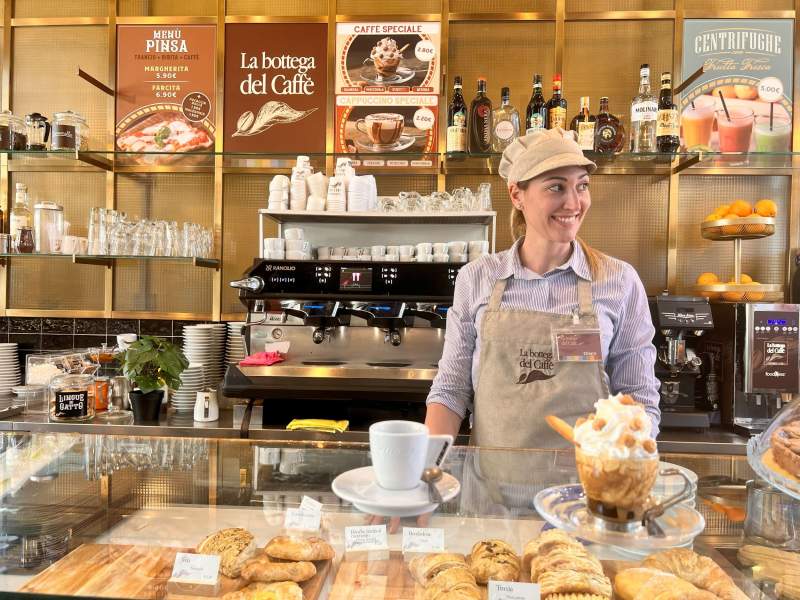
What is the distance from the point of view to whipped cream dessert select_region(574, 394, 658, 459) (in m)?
0.87

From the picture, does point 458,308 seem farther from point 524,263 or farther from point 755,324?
point 755,324

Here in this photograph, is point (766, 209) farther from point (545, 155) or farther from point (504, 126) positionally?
point (545, 155)

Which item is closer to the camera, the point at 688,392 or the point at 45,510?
the point at 45,510

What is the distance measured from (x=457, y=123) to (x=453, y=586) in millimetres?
2936

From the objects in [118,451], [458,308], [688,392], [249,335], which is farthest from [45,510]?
[688,392]

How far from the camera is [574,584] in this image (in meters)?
0.86

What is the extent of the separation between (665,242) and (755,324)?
105 cm

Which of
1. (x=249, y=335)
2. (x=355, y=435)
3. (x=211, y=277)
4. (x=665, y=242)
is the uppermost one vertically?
(x=665, y=242)

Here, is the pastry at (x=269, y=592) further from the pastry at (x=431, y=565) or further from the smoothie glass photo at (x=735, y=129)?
the smoothie glass photo at (x=735, y=129)

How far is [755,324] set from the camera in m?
2.85

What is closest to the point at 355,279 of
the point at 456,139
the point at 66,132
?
the point at 456,139

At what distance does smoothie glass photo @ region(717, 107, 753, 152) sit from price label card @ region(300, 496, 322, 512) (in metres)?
3.50

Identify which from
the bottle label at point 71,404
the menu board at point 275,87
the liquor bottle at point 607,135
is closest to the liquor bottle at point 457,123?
the liquor bottle at point 607,135

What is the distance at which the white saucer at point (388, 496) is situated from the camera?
1001 millimetres
